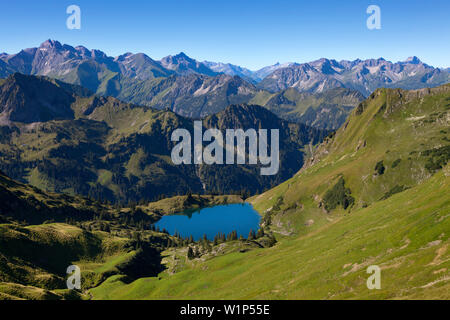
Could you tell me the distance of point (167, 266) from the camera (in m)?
186

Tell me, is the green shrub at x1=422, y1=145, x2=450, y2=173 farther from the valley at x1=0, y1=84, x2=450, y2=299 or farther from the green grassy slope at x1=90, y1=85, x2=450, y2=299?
the green grassy slope at x1=90, y1=85, x2=450, y2=299

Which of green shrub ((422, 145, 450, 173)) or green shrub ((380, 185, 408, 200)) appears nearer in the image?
green shrub ((422, 145, 450, 173))

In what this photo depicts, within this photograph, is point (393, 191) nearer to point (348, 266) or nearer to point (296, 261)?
point (296, 261)

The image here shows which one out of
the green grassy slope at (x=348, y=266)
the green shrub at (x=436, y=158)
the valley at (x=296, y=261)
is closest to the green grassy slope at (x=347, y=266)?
the green grassy slope at (x=348, y=266)

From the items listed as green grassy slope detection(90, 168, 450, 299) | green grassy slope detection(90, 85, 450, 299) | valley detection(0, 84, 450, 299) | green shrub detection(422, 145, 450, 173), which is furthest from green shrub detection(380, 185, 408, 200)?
green grassy slope detection(90, 168, 450, 299)

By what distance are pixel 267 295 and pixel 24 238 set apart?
472 ft

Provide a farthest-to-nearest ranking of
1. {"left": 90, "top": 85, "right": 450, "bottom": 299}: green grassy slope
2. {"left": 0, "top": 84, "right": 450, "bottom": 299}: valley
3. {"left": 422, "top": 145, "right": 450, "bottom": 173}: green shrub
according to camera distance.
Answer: {"left": 422, "top": 145, "right": 450, "bottom": 173}: green shrub → {"left": 0, "top": 84, "right": 450, "bottom": 299}: valley → {"left": 90, "top": 85, "right": 450, "bottom": 299}: green grassy slope

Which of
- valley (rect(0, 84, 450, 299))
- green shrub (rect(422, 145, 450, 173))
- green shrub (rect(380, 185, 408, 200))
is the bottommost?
valley (rect(0, 84, 450, 299))

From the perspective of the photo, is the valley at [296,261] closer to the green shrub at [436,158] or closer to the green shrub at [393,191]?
the green shrub at [436,158]

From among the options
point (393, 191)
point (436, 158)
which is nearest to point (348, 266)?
point (393, 191)

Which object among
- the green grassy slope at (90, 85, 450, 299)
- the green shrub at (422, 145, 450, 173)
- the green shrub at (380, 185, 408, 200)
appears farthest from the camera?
the green shrub at (380, 185, 408, 200)

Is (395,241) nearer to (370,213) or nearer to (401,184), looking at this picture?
(370,213)
